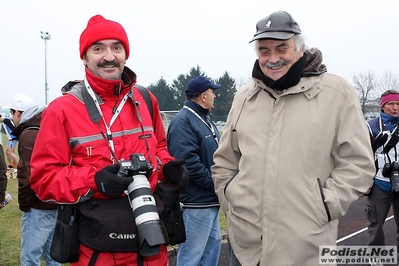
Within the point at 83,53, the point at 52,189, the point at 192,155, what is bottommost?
the point at 192,155

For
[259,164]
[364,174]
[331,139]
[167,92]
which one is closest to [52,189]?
[259,164]

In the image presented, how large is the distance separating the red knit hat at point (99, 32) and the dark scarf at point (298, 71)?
0.95 m

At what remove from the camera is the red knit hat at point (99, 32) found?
2.50 m

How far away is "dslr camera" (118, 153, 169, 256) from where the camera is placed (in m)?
2.15

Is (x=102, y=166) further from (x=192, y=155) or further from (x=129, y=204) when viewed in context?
(x=192, y=155)

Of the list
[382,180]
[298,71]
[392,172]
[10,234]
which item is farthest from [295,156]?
[10,234]

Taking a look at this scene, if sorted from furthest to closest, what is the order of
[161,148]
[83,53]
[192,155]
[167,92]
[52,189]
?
1. [167,92]
2. [192,155]
3. [161,148]
4. [83,53]
5. [52,189]

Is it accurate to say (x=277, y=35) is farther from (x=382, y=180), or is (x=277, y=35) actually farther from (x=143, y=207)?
(x=382, y=180)

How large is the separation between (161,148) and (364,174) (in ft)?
4.76

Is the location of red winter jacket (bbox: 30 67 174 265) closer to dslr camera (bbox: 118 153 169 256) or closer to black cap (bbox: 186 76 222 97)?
dslr camera (bbox: 118 153 169 256)

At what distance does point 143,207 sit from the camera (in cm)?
220

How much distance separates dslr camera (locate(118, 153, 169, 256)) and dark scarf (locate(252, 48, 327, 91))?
3.12 ft

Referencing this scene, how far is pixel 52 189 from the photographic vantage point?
2.29 metres

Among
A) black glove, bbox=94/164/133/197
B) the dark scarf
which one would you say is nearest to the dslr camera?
black glove, bbox=94/164/133/197
